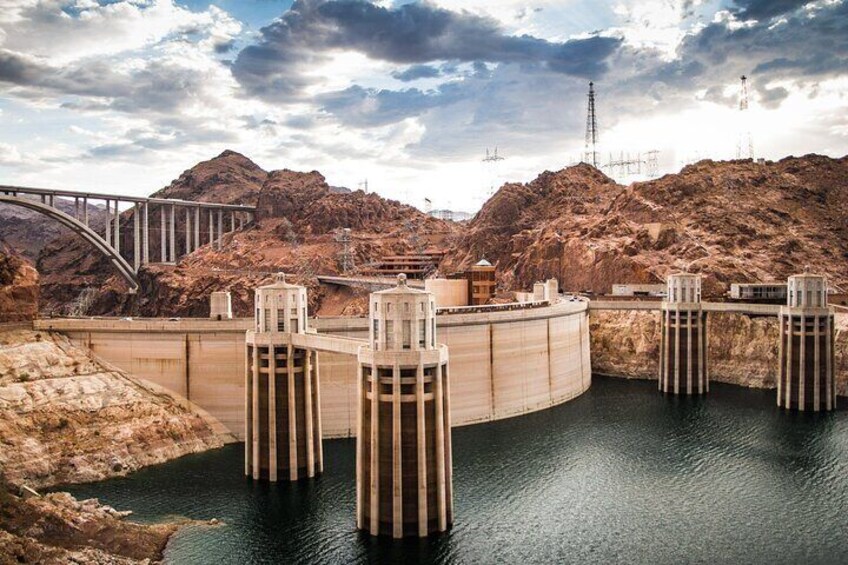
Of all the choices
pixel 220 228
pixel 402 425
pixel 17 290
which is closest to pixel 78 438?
pixel 17 290

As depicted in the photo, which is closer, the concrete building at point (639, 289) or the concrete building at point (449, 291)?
the concrete building at point (449, 291)

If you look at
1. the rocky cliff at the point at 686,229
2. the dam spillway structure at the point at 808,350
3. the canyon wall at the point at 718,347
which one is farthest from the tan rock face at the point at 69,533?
the rocky cliff at the point at 686,229

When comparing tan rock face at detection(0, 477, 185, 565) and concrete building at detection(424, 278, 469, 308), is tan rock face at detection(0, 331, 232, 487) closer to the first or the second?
tan rock face at detection(0, 477, 185, 565)

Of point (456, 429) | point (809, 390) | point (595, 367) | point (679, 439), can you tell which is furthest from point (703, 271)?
point (456, 429)

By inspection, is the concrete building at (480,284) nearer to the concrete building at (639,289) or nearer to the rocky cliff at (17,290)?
the concrete building at (639,289)

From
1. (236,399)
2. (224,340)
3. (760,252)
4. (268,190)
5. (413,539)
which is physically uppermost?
(268,190)

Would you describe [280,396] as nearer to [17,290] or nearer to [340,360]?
[340,360]

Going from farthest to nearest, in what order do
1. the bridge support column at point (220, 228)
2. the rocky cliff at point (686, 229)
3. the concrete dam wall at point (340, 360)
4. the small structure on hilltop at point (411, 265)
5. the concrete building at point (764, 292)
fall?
the bridge support column at point (220, 228), the small structure on hilltop at point (411, 265), the rocky cliff at point (686, 229), the concrete building at point (764, 292), the concrete dam wall at point (340, 360)

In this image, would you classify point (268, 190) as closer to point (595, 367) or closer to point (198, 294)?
point (198, 294)
